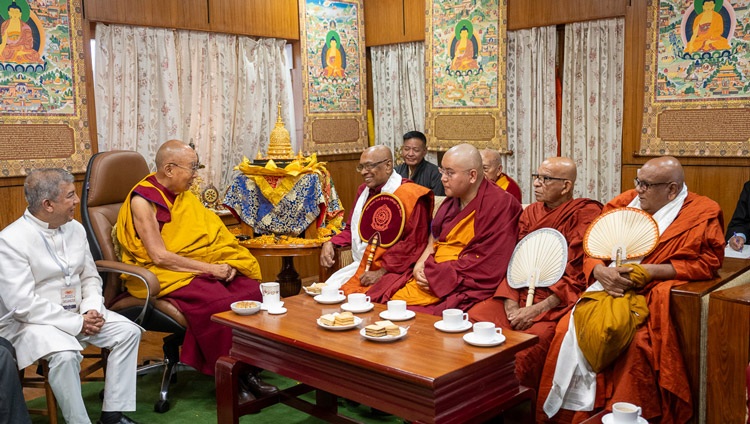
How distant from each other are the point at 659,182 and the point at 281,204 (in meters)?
2.44

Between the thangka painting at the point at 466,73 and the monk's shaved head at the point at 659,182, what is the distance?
274 centimetres

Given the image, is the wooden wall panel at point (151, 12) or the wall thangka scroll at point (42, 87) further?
the wooden wall panel at point (151, 12)

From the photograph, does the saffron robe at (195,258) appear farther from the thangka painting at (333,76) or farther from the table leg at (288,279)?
the thangka painting at (333,76)

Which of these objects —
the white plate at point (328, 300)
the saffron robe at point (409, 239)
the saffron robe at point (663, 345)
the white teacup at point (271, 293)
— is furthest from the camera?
the saffron robe at point (409, 239)

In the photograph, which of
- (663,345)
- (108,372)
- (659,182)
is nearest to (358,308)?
(108,372)

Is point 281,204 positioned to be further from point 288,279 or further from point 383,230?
point 383,230

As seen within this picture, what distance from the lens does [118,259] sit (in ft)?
12.9

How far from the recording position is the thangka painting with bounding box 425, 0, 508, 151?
5914 mm

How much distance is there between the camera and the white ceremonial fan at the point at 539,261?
3.36 meters

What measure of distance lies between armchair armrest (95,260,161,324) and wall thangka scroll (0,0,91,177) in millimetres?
1383

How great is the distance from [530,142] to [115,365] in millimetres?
3938

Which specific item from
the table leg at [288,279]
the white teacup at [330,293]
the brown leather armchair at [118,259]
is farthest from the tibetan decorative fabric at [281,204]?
the white teacup at [330,293]

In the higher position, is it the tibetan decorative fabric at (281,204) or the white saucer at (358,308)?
the tibetan decorative fabric at (281,204)

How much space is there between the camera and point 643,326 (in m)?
3.00
